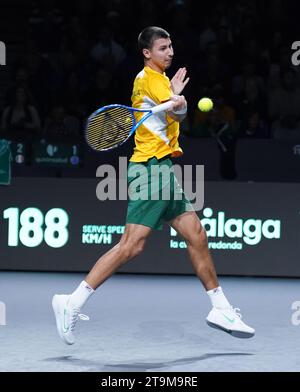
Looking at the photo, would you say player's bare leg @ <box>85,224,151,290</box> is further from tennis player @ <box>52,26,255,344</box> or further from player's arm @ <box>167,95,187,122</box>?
player's arm @ <box>167,95,187,122</box>

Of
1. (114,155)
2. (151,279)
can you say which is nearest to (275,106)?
(114,155)

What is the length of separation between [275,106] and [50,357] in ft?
22.2

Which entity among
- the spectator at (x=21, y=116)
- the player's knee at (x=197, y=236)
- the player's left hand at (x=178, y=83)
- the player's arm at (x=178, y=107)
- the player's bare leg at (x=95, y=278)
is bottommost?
the player's bare leg at (x=95, y=278)

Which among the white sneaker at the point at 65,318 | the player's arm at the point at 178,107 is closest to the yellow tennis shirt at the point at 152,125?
the player's arm at the point at 178,107

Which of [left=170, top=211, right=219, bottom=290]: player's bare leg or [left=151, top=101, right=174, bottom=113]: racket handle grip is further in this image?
[left=170, top=211, right=219, bottom=290]: player's bare leg

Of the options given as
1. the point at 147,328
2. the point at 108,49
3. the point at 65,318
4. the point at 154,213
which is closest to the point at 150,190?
the point at 154,213

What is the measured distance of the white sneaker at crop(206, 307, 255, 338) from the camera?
5.89 metres

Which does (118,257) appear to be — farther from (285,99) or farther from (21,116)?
(285,99)

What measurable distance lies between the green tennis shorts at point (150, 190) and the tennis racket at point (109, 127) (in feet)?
0.63

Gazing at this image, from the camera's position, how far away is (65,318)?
582cm

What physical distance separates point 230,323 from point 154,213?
78 centimetres

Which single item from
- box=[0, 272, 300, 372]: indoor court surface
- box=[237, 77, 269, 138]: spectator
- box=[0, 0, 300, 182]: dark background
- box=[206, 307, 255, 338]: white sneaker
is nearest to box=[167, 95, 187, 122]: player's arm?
box=[206, 307, 255, 338]: white sneaker

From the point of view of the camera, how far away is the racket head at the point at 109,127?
5.92 meters

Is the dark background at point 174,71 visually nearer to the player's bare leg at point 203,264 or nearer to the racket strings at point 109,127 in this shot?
the racket strings at point 109,127
